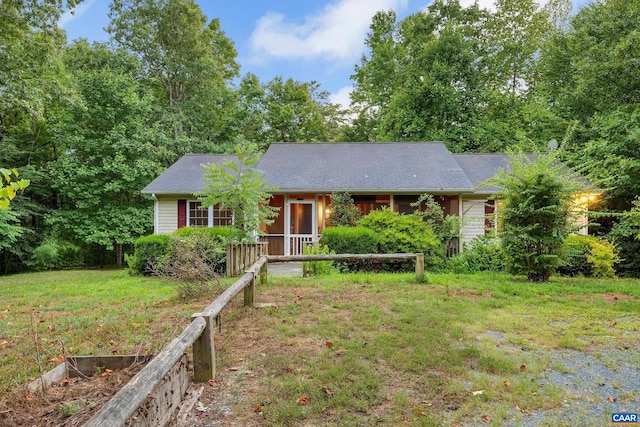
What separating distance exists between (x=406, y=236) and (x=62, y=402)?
853cm

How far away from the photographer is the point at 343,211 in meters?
12.1

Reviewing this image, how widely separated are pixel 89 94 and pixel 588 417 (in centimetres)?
1941

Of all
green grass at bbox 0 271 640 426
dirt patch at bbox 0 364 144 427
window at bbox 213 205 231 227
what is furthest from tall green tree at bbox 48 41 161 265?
dirt patch at bbox 0 364 144 427

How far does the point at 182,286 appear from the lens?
20.0ft

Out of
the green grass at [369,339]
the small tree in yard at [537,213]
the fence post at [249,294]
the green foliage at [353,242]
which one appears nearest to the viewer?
the green grass at [369,339]

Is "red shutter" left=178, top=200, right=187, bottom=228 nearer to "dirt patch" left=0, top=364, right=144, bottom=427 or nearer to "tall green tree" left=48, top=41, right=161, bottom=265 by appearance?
"tall green tree" left=48, top=41, right=161, bottom=265

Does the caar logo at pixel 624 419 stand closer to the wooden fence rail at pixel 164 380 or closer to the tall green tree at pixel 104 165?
the wooden fence rail at pixel 164 380

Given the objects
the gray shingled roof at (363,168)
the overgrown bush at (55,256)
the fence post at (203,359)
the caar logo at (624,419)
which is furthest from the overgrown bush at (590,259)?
the overgrown bush at (55,256)

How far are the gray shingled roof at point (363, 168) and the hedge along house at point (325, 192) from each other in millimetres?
35

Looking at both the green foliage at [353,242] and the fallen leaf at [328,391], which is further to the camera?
the green foliage at [353,242]

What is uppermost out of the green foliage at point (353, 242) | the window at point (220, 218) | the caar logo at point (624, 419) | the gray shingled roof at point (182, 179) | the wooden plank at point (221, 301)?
the gray shingled roof at point (182, 179)

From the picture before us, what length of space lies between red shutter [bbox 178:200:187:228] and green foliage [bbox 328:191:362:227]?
225 inches

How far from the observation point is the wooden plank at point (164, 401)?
221 cm

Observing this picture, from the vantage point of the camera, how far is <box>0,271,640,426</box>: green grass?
9.33ft
